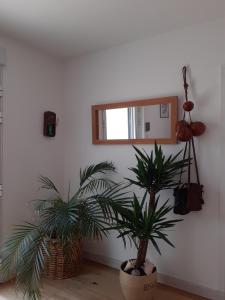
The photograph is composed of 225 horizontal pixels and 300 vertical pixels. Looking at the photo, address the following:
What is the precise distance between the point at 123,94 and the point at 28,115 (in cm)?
103

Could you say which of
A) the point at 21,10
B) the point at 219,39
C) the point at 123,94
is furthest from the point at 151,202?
the point at 21,10

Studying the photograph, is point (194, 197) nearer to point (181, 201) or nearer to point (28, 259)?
point (181, 201)

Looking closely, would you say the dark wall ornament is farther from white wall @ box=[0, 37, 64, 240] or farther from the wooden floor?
the wooden floor

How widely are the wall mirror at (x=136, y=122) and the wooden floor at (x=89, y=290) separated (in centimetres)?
135

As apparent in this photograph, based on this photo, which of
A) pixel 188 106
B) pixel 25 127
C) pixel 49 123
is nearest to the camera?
pixel 188 106

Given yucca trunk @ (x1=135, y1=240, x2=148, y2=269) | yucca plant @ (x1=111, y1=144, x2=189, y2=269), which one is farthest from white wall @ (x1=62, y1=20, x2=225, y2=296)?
yucca trunk @ (x1=135, y1=240, x2=148, y2=269)

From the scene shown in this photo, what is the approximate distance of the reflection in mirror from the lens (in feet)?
8.37

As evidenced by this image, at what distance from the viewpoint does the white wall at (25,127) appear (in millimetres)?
2672

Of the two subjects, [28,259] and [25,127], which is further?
[25,127]

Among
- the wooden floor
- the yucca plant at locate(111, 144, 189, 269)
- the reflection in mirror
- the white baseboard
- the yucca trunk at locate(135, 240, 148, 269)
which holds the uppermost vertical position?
the reflection in mirror

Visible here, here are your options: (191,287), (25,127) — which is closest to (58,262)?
(191,287)

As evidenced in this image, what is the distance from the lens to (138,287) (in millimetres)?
2127

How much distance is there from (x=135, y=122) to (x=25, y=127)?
115 cm

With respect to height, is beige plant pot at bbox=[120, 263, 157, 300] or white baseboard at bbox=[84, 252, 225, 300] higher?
beige plant pot at bbox=[120, 263, 157, 300]
